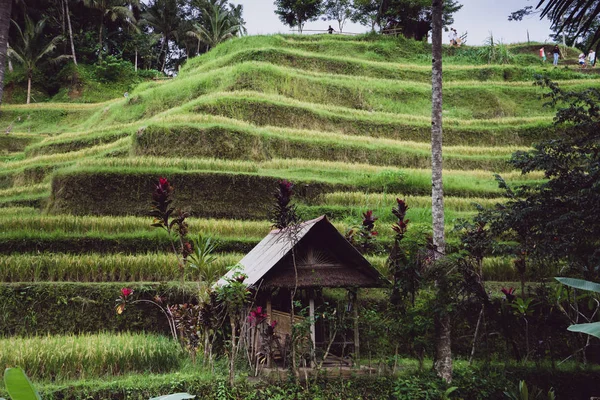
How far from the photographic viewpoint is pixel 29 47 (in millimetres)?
34250

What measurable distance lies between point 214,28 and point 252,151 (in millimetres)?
26660

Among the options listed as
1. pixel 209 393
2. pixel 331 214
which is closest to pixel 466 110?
pixel 331 214

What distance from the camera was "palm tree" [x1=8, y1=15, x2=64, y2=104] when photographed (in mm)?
34000

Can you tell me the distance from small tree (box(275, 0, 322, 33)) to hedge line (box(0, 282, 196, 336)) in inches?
1305

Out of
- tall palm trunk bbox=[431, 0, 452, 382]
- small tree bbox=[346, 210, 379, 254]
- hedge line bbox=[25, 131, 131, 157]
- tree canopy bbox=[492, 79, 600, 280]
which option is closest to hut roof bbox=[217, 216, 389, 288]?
tall palm trunk bbox=[431, 0, 452, 382]

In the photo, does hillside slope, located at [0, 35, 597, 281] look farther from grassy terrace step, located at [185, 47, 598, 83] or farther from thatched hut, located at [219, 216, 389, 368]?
thatched hut, located at [219, 216, 389, 368]

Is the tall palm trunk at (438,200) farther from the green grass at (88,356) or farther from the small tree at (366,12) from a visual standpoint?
the small tree at (366,12)

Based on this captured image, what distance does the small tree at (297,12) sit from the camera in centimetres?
3959

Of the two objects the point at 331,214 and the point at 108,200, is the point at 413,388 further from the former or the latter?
the point at 108,200

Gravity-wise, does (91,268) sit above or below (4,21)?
below

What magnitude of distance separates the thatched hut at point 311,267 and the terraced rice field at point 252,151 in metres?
1.11

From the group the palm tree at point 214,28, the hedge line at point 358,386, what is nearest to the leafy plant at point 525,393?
the hedge line at point 358,386

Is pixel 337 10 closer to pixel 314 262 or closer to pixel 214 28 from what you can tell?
pixel 214 28

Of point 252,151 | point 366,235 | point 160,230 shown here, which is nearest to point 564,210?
point 366,235
